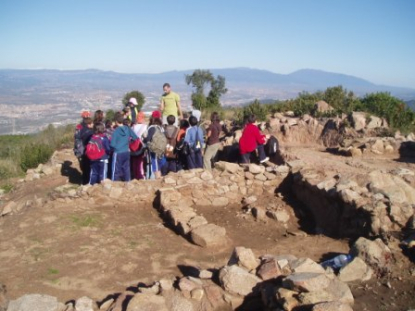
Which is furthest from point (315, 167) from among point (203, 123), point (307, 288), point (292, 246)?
point (203, 123)

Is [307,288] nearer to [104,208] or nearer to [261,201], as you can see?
[261,201]

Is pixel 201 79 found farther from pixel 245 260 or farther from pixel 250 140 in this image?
pixel 245 260

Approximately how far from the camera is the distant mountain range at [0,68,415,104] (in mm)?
80231

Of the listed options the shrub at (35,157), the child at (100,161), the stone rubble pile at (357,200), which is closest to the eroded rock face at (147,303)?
the stone rubble pile at (357,200)

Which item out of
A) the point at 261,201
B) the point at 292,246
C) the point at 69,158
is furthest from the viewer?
the point at 69,158

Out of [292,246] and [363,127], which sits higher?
[363,127]

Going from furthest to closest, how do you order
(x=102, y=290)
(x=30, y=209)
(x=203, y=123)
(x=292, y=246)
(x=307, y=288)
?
(x=203, y=123), (x=30, y=209), (x=292, y=246), (x=102, y=290), (x=307, y=288)

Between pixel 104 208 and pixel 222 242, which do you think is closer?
pixel 222 242

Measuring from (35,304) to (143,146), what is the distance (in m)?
5.20

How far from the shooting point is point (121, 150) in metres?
8.93

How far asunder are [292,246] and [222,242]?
1245mm

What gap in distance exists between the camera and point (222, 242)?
22.9 ft

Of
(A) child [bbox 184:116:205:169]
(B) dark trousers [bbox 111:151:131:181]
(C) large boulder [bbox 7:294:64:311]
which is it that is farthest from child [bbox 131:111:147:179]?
(C) large boulder [bbox 7:294:64:311]

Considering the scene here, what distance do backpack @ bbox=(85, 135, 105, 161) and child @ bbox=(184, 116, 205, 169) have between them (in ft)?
6.65
